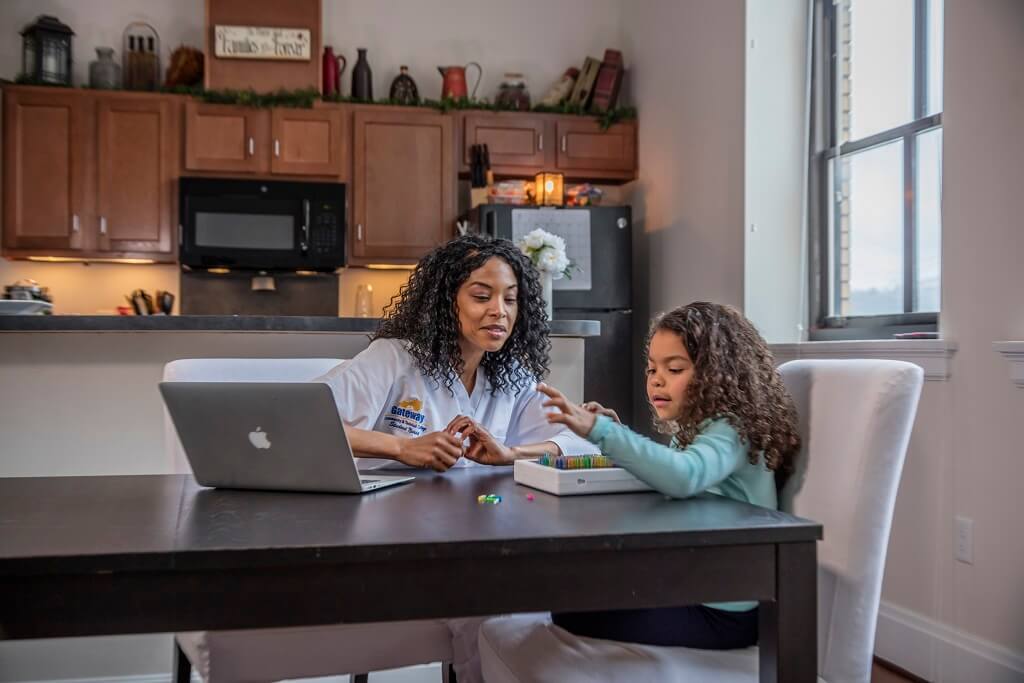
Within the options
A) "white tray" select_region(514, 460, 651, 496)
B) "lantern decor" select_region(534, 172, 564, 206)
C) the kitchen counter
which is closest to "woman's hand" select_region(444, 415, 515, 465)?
"white tray" select_region(514, 460, 651, 496)

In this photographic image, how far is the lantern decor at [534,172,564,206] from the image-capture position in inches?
184

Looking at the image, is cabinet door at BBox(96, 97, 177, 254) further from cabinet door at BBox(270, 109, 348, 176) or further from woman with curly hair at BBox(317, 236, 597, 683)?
woman with curly hair at BBox(317, 236, 597, 683)

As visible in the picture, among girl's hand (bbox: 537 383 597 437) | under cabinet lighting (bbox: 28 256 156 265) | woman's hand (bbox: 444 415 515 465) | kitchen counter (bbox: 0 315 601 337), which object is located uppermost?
under cabinet lighting (bbox: 28 256 156 265)

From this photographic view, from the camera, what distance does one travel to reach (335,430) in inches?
48.5

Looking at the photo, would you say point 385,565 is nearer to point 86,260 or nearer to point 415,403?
point 415,403

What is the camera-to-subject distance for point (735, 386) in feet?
4.47

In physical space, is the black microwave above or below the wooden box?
below

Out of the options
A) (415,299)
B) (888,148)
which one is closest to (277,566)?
(415,299)

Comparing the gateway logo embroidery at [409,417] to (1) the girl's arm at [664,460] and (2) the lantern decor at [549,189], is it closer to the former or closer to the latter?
(1) the girl's arm at [664,460]

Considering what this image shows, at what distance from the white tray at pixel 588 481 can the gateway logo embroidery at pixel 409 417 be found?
2.08 ft

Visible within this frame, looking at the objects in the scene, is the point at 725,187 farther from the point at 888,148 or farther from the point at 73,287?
the point at 73,287

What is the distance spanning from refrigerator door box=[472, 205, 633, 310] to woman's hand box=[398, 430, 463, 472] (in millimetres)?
3042

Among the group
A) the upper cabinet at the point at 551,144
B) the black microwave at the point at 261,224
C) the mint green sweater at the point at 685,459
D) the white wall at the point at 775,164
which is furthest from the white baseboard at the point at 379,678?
the upper cabinet at the point at 551,144

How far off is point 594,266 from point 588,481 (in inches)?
135
